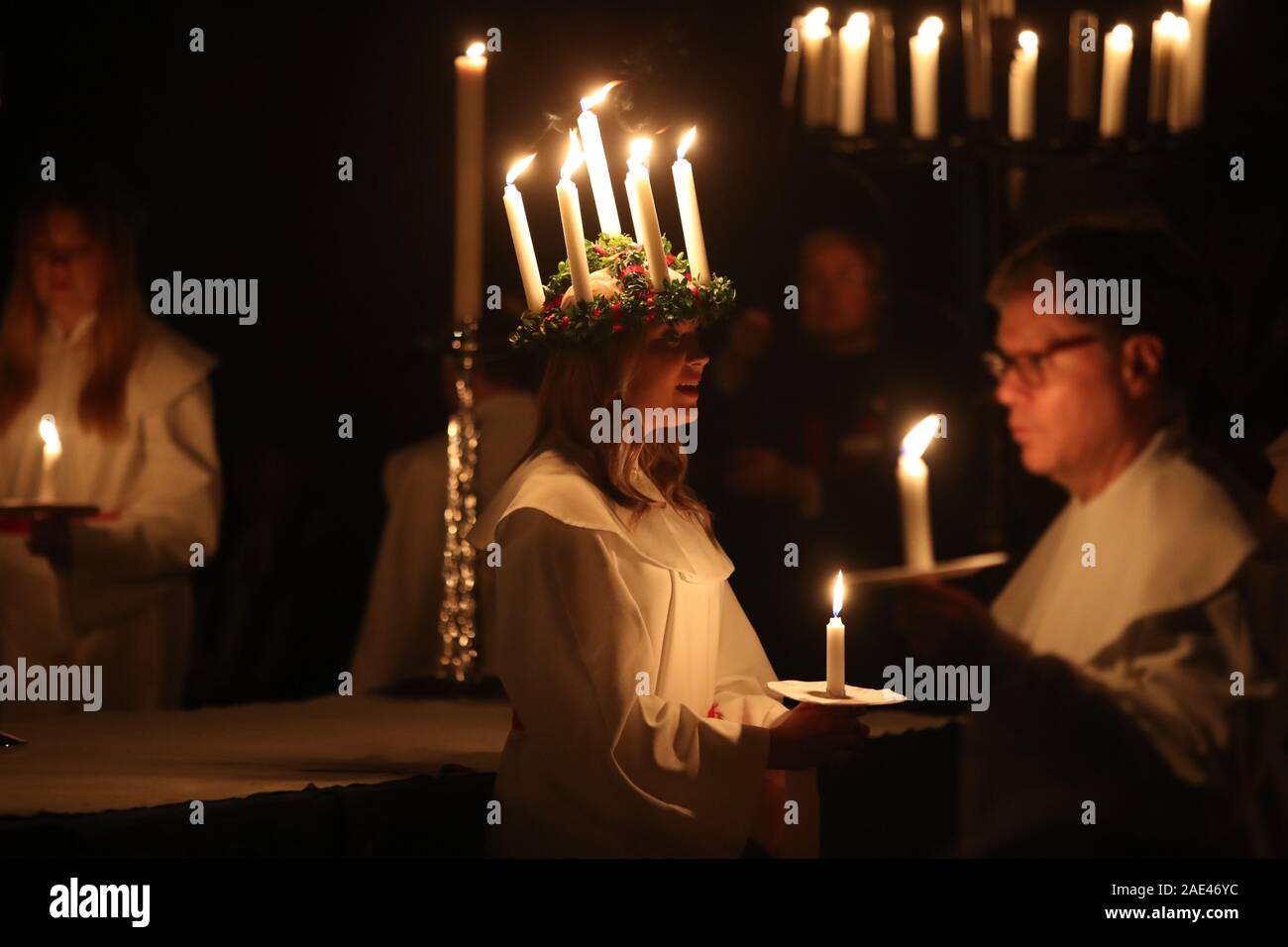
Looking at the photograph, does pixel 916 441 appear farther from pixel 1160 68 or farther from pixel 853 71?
pixel 1160 68

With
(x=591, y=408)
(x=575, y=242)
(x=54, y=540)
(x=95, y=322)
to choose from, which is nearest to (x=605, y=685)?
(x=591, y=408)

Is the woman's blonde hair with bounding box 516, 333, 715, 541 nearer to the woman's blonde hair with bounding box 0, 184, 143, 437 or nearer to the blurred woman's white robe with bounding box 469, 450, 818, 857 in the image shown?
the blurred woman's white robe with bounding box 469, 450, 818, 857

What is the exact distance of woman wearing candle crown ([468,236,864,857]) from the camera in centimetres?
353

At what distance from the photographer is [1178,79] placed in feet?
15.3

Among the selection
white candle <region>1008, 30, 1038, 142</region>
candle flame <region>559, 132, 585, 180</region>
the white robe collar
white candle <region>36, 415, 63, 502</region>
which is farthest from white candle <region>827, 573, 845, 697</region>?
white candle <region>36, 415, 63, 502</region>

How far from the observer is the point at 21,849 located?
132 inches

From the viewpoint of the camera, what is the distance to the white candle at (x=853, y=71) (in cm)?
455

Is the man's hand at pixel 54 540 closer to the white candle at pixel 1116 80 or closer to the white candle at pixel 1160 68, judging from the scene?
the white candle at pixel 1116 80

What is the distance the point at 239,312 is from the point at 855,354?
5.72ft

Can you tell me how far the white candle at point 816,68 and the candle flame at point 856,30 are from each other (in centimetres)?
6

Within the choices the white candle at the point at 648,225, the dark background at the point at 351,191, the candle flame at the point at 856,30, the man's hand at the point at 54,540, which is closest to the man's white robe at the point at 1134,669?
the dark background at the point at 351,191

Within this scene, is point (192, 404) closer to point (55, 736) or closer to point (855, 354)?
point (55, 736)

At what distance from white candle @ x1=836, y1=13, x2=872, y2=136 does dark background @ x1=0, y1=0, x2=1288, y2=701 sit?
13 cm

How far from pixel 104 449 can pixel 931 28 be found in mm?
2599
